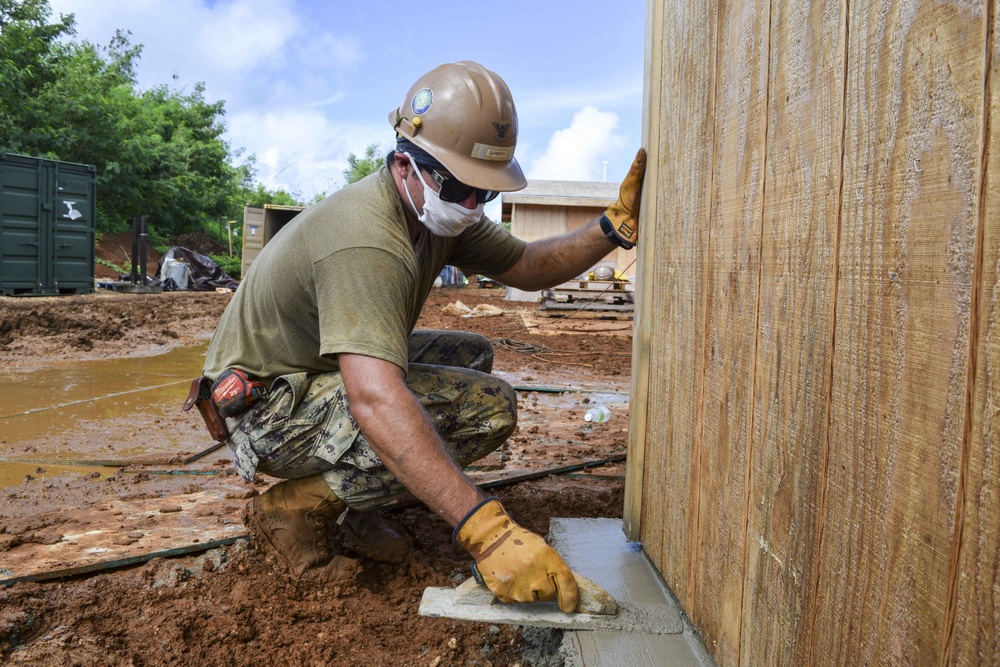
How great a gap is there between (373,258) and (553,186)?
16.2 meters

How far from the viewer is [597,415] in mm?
4836

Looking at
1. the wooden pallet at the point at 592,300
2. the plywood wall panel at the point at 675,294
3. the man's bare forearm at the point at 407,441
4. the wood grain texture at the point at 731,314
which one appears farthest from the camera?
the wooden pallet at the point at 592,300

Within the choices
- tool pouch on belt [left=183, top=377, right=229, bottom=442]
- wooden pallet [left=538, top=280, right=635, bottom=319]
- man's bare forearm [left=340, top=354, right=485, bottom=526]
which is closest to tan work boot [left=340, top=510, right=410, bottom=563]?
tool pouch on belt [left=183, top=377, right=229, bottom=442]

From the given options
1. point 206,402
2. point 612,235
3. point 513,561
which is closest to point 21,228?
point 206,402

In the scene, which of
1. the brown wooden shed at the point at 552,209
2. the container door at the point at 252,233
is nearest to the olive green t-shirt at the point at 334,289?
the brown wooden shed at the point at 552,209

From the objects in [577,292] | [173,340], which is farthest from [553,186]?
[173,340]

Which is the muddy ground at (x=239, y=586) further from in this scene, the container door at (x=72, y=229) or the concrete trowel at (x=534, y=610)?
the container door at (x=72, y=229)

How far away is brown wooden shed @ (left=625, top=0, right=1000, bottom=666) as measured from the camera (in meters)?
0.85

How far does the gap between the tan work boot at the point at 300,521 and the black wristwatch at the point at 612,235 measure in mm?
1334

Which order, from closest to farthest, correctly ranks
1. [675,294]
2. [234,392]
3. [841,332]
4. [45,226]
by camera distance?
[841,332] → [675,294] → [234,392] → [45,226]

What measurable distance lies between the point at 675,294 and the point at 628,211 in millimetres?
608

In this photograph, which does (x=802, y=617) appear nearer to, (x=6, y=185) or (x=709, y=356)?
(x=709, y=356)

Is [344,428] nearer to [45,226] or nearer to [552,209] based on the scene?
[45,226]

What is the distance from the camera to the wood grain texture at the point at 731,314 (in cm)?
150
